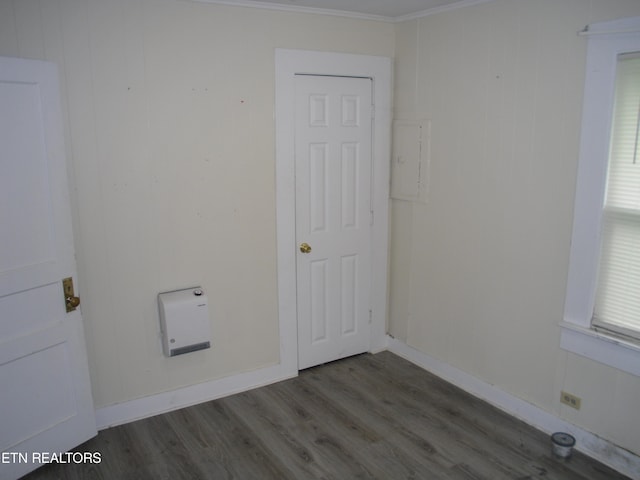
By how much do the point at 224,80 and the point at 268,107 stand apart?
331mm

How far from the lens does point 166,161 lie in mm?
2949

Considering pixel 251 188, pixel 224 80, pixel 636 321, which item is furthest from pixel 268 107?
pixel 636 321

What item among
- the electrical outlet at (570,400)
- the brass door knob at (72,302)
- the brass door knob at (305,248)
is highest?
the brass door knob at (305,248)

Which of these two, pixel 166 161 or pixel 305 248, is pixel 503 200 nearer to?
pixel 305 248

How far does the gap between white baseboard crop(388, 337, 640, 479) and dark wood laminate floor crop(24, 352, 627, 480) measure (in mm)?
56

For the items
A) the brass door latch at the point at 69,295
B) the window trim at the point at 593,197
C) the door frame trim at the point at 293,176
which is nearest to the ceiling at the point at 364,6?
the door frame trim at the point at 293,176

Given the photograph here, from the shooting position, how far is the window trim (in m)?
2.37

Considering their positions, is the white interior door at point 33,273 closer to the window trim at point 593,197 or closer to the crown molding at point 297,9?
the crown molding at point 297,9

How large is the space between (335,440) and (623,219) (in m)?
1.95

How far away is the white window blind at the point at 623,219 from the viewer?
2.35m

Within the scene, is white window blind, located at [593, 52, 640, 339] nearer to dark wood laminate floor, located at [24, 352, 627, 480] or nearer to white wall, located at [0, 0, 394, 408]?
dark wood laminate floor, located at [24, 352, 627, 480]

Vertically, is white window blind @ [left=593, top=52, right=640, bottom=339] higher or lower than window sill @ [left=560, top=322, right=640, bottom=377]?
higher

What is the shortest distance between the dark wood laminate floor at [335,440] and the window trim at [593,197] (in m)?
0.64

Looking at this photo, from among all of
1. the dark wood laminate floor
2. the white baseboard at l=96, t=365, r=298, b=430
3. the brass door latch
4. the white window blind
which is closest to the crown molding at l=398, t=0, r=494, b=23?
the white window blind
